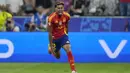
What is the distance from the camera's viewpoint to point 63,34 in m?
11.3

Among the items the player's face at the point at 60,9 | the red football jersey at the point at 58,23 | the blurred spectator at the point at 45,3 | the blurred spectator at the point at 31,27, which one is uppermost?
the player's face at the point at 60,9

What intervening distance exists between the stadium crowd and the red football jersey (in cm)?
546

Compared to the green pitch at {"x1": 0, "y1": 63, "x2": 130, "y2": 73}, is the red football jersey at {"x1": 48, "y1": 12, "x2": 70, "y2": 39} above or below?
above

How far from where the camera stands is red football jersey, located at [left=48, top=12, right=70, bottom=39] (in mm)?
11078

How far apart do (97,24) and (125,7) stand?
59.7 inches

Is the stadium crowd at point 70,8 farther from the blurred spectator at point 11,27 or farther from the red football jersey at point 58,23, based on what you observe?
the red football jersey at point 58,23

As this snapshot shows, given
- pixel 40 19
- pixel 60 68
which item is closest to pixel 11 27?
pixel 40 19

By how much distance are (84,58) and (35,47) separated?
175 cm

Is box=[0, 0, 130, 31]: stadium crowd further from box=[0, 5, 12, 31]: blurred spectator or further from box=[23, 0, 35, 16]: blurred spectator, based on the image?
box=[0, 5, 12, 31]: blurred spectator

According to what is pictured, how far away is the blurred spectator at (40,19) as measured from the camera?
16.6 m

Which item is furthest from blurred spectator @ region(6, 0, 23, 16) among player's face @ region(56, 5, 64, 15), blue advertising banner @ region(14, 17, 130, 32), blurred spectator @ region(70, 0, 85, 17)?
player's face @ region(56, 5, 64, 15)

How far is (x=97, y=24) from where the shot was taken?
1647 centimetres

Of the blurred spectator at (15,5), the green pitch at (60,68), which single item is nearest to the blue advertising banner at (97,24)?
the blurred spectator at (15,5)

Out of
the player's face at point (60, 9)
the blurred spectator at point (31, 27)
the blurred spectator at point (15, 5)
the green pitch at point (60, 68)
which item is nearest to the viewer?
the player's face at point (60, 9)
